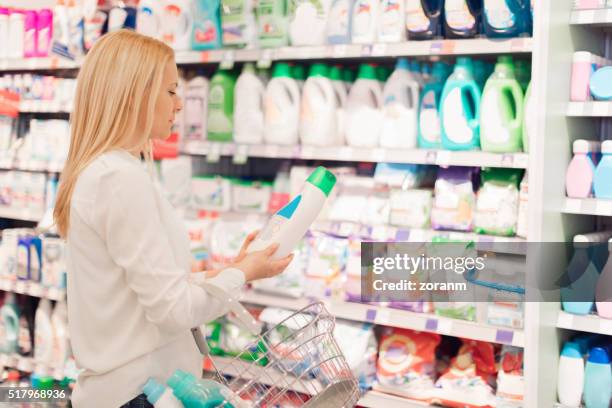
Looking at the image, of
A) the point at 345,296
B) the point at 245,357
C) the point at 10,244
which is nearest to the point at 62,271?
the point at 10,244

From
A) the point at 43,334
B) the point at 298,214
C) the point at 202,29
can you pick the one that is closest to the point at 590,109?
the point at 298,214

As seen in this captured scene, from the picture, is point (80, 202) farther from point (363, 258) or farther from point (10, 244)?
point (10, 244)

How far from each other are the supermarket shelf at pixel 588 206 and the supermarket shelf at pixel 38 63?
2561mm

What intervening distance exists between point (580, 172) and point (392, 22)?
0.93 metres

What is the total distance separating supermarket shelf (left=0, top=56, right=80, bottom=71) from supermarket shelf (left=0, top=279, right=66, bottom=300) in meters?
1.18

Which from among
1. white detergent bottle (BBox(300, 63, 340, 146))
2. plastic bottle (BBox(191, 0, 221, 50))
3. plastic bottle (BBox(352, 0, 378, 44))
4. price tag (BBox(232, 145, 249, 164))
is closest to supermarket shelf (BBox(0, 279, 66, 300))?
price tag (BBox(232, 145, 249, 164))

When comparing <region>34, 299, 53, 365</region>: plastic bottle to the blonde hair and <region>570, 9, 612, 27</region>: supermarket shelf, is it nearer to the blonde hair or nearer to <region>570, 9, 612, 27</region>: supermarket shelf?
the blonde hair

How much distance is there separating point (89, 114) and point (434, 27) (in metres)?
1.68

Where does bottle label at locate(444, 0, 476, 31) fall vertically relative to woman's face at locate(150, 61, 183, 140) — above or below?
above

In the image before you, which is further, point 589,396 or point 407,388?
point 407,388

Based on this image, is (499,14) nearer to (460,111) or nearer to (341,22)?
(460,111)

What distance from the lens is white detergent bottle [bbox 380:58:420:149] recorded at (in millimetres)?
3023

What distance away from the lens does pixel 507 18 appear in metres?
2.67

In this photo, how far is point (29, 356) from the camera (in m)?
4.20
